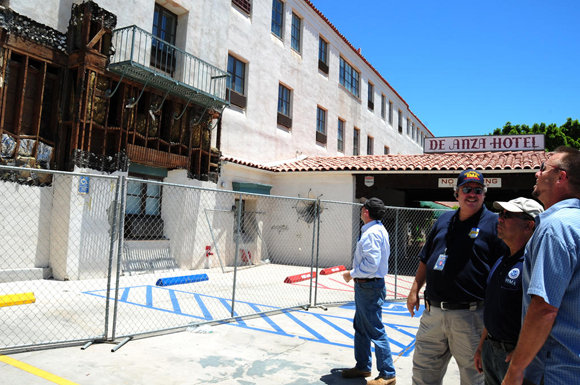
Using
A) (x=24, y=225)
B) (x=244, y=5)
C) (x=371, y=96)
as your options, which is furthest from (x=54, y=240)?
(x=371, y=96)

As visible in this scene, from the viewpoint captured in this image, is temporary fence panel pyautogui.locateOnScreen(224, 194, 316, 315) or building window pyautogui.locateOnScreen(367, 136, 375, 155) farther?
building window pyautogui.locateOnScreen(367, 136, 375, 155)

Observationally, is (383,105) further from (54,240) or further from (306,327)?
(306,327)

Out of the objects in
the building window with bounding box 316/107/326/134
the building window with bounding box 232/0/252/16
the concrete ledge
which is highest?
the building window with bounding box 232/0/252/16

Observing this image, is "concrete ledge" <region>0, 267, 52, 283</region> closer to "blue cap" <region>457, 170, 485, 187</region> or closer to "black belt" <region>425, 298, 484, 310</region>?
"black belt" <region>425, 298, 484, 310</region>

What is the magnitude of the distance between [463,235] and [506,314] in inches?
40.6

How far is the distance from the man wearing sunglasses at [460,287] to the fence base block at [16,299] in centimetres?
684

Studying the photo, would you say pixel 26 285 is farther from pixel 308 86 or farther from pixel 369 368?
pixel 308 86

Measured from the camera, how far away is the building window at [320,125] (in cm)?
2119

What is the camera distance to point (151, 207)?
12164 millimetres

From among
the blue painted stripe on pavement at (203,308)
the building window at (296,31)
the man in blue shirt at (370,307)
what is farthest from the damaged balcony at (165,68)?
the man in blue shirt at (370,307)

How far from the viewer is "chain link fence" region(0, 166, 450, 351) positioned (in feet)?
20.4

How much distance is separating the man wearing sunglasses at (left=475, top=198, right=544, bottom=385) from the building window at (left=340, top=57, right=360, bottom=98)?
70.7ft

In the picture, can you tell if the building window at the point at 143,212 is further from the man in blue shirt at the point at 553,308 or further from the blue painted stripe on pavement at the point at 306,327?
the man in blue shirt at the point at 553,308

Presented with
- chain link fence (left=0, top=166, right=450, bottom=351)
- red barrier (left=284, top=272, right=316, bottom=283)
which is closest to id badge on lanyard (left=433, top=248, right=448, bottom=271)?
A: chain link fence (left=0, top=166, right=450, bottom=351)
